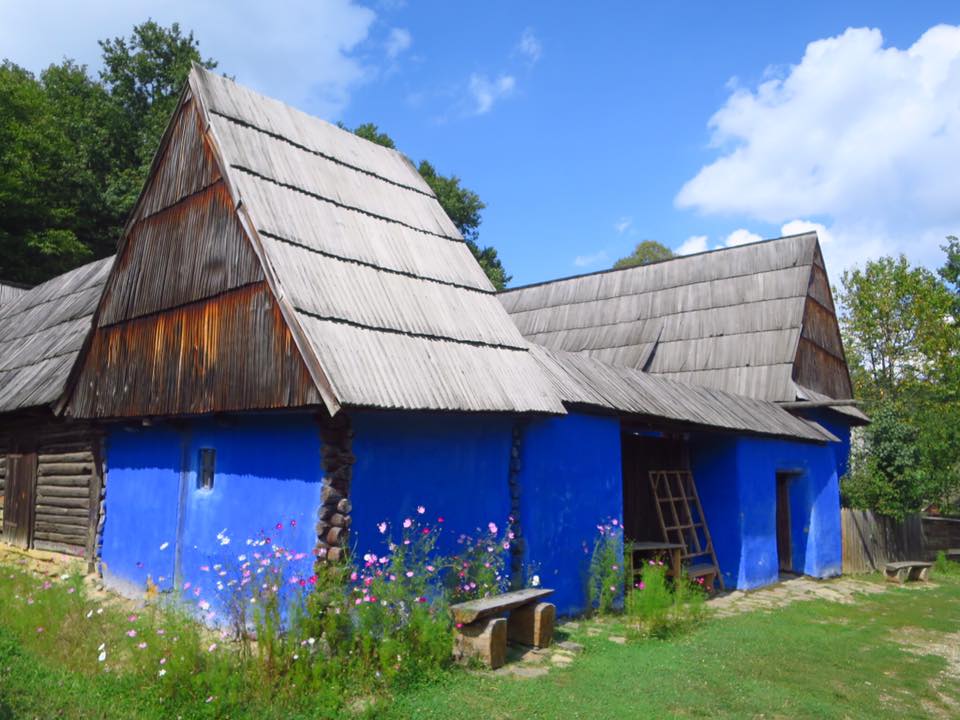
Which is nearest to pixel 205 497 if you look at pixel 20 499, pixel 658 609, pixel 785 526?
pixel 658 609

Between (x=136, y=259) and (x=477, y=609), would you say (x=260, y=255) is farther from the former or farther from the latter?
(x=477, y=609)

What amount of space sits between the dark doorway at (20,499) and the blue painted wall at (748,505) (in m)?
11.7

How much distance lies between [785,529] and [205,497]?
38.8 feet

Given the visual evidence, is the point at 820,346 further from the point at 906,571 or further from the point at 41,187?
the point at 41,187

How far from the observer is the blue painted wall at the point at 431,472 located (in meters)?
7.24

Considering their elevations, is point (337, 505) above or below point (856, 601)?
above

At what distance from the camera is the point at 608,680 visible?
6.56m

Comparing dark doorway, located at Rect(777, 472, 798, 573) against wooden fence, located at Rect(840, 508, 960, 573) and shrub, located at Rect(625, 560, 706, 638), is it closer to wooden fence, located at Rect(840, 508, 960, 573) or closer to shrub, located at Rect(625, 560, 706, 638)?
wooden fence, located at Rect(840, 508, 960, 573)

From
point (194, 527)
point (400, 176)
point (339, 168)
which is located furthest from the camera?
point (400, 176)

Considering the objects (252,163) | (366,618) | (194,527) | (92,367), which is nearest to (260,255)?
(252,163)

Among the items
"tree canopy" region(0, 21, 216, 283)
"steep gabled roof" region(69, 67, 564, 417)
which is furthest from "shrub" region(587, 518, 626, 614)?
"tree canopy" region(0, 21, 216, 283)

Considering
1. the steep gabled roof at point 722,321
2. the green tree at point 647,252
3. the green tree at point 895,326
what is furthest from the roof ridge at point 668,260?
the green tree at point 647,252

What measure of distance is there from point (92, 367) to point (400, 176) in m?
5.49

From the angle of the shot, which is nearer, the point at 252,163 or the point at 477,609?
the point at 477,609
